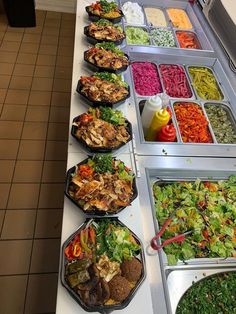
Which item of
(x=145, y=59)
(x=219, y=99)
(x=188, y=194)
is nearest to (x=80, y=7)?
(x=145, y=59)

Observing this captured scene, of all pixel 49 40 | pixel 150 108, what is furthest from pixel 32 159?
pixel 49 40

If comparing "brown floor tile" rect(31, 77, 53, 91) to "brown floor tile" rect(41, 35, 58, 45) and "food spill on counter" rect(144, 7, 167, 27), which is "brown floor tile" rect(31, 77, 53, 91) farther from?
"food spill on counter" rect(144, 7, 167, 27)

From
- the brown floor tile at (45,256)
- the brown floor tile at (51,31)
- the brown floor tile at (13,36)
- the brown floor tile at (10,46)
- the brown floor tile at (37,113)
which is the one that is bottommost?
the brown floor tile at (45,256)

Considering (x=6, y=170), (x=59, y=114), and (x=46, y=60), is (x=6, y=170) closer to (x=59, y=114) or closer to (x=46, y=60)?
(x=59, y=114)

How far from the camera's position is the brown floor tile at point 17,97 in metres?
3.68

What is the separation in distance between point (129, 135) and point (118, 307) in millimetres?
1058

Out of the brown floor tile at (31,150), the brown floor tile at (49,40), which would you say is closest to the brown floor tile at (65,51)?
the brown floor tile at (49,40)

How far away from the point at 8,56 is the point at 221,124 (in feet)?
11.8

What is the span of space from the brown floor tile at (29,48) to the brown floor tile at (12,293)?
362cm

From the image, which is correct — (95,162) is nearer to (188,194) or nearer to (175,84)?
(188,194)

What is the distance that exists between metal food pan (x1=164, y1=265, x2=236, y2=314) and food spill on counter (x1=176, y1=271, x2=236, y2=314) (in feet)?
0.07

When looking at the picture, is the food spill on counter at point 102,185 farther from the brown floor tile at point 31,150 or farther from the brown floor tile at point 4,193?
the brown floor tile at point 31,150

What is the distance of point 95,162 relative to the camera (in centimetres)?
162

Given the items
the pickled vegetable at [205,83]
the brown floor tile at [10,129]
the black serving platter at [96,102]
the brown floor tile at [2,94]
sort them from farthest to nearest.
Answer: the brown floor tile at [2,94] < the brown floor tile at [10,129] < the pickled vegetable at [205,83] < the black serving platter at [96,102]
